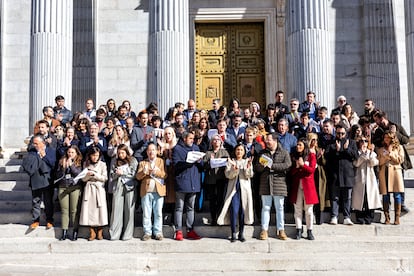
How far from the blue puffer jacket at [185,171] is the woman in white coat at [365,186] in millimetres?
3242

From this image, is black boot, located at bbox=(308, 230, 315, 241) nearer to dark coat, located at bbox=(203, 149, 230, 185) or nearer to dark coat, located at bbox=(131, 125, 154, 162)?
dark coat, located at bbox=(203, 149, 230, 185)

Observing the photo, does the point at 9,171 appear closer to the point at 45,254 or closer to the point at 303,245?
the point at 45,254

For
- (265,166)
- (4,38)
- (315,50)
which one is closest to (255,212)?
(265,166)

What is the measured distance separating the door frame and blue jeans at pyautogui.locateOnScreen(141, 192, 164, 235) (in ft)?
29.1

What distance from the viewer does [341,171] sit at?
32.9ft

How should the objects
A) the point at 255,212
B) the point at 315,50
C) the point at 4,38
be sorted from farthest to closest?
1. the point at 4,38
2. the point at 315,50
3. the point at 255,212

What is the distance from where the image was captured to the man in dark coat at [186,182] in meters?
9.67

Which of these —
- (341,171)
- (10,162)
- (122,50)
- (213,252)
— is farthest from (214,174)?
(122,50)

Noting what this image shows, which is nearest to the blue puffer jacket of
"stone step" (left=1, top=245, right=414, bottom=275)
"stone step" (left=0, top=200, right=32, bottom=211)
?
"stone step" (left=1, top=245, right=414, bottom=275)

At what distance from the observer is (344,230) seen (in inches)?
384

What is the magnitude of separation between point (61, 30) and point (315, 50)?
24.6 ft

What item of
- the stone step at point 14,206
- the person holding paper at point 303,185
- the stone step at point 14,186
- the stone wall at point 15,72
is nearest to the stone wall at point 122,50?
the stone wall at point 15,72

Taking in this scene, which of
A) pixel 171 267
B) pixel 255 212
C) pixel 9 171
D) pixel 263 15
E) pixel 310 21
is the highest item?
pixel 263 15

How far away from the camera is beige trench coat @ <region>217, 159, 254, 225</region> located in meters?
9.62
